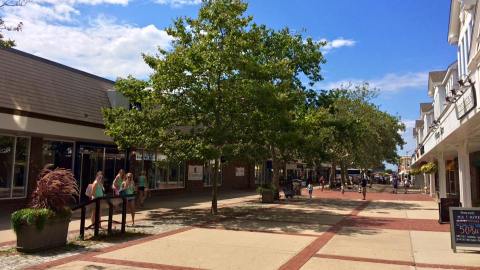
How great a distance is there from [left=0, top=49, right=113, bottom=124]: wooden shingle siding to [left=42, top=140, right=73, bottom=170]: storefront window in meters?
1.64

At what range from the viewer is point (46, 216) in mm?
9781

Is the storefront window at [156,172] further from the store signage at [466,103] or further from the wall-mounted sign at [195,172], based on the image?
the store signage at [466,103]

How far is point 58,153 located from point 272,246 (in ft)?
42.3

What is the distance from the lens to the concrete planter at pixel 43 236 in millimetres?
9602

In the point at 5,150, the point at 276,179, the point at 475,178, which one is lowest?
the point at 276,179

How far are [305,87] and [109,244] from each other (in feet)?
73.8

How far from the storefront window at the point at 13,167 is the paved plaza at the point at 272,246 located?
17.8 feet

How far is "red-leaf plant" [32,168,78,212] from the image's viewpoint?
10023mm

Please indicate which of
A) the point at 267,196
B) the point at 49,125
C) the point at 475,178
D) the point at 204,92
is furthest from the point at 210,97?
the point at 475,178

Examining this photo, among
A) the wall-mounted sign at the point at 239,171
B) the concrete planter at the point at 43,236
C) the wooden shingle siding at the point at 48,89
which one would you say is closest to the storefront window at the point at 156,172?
the wooden shingle siding at the point at 48,89

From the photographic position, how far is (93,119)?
68.4 feet

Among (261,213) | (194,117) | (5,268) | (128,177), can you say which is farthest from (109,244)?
(261,213)

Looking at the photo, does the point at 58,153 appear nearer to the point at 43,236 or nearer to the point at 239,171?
the point at 43,236

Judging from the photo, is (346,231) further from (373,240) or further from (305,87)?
(305,87)
